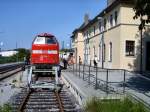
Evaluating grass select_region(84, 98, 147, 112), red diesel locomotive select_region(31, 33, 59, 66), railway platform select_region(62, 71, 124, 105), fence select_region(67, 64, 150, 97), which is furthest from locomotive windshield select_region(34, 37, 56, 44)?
grass select_region(84, 98, 147, 112)

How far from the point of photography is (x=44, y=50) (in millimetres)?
28438

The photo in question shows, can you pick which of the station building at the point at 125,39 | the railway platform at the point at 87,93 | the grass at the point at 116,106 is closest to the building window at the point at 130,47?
the station building at the point at 125,39

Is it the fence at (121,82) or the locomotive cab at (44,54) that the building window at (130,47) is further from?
the fence at (121,82)

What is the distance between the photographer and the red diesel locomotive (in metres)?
28.4

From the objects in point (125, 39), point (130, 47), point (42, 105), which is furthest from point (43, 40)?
point (42, 105)

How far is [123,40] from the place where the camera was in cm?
3756

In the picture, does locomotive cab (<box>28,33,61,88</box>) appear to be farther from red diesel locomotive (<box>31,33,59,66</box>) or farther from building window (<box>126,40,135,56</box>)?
building window (<box>126,40,135,56</box>)

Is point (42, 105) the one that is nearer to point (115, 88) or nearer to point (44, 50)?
point (115, 88)

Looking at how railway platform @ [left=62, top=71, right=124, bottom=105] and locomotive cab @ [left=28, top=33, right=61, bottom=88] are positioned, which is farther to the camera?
locomotive cab @ [left=28, top=33, right=61, bottom=88]

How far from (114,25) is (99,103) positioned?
29.3 metres

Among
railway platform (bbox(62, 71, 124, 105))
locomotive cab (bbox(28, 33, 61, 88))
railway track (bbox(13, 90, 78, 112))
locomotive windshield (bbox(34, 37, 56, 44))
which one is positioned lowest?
railway track (bbox(13, 90, 78, 112))

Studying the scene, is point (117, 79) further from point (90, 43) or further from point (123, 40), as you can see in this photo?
point (90, 43)

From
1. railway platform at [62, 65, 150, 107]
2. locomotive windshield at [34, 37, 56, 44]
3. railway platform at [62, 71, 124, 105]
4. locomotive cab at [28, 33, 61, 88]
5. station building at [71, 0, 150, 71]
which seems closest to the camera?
railway platform at [62, 71, 124, 105]

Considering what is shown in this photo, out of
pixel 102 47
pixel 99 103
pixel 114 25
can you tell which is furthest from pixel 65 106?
pixel 102 47
